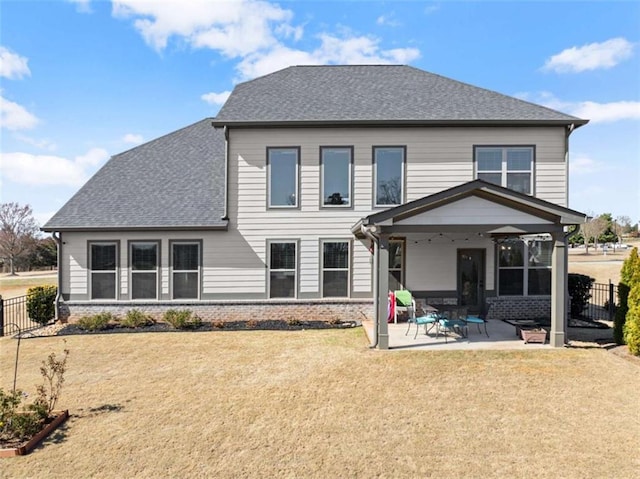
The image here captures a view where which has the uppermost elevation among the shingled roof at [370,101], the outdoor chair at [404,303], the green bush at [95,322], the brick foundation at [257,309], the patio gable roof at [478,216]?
the shingled roof at [370,101]

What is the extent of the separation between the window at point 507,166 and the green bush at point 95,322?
13176mm

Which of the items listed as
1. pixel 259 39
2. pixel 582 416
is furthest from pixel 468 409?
A: pixel 259 39

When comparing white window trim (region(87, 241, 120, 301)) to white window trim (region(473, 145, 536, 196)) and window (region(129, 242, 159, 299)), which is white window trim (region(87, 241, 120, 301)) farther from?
white window trim (region(473, 145, 536, 196))

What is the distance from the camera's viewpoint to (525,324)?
946 cm

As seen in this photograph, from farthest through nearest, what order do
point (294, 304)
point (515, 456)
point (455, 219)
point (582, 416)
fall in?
Result: point (294, 304)
point (455, 219)
point (582, 416)
point (515, 456)

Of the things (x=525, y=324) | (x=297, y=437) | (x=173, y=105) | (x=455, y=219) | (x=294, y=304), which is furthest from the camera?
(x=173, y=105)

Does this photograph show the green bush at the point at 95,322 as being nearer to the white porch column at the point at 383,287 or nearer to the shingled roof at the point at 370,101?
the shingled roof at the point at 370,101

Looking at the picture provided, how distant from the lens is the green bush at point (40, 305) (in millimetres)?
11305

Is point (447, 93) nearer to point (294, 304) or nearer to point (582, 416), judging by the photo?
point (294, 304)

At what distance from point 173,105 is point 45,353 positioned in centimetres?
1036

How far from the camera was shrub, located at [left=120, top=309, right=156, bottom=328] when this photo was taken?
10852 millimetres

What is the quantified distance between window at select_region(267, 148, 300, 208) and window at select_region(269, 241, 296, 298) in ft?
4.82

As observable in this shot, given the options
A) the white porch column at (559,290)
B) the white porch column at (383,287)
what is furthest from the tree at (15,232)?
the white porch column at (559,290)

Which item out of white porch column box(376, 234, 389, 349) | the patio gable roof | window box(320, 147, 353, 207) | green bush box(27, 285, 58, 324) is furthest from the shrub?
the patio gable roof
